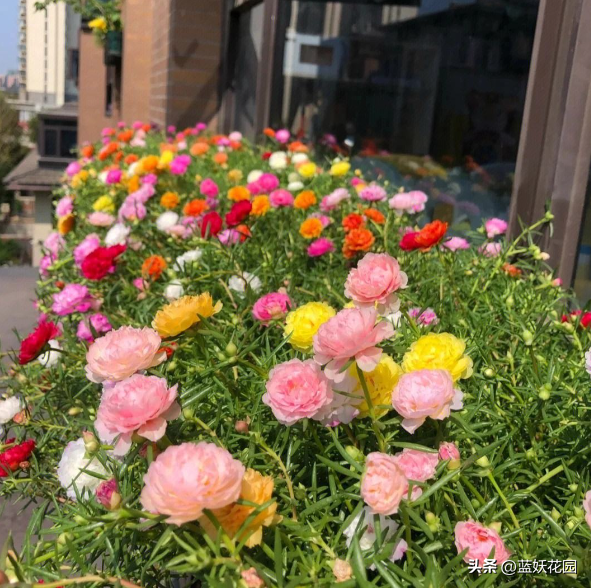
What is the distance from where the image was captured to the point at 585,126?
6.08 feet

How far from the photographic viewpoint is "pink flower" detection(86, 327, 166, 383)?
897 millimetres

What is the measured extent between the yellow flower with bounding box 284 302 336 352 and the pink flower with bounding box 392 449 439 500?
231 millimetres

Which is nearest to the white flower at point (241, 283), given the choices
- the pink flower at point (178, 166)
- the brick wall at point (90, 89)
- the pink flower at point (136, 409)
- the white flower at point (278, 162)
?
the pink flower at point (136, 409)

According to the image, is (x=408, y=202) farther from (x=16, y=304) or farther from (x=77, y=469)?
(x=16, y=304)

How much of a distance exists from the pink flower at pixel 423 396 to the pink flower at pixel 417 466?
0.04 meters

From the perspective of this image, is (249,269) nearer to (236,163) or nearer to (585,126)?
(585,126)

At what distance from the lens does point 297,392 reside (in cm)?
86

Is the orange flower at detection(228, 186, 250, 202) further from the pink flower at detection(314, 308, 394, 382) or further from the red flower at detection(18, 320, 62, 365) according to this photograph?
the pink flower at detection(314, 308, 394, 382)

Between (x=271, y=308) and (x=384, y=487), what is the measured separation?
0.65m

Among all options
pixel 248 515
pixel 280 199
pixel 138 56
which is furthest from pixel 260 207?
pixel 138 56

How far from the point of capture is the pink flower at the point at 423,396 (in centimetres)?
83

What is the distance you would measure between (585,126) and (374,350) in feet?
4.41

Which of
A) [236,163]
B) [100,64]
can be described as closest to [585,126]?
[236,163]

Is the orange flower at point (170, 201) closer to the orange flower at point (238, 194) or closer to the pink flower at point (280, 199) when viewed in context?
→ the orange flower at point (238, 194)
